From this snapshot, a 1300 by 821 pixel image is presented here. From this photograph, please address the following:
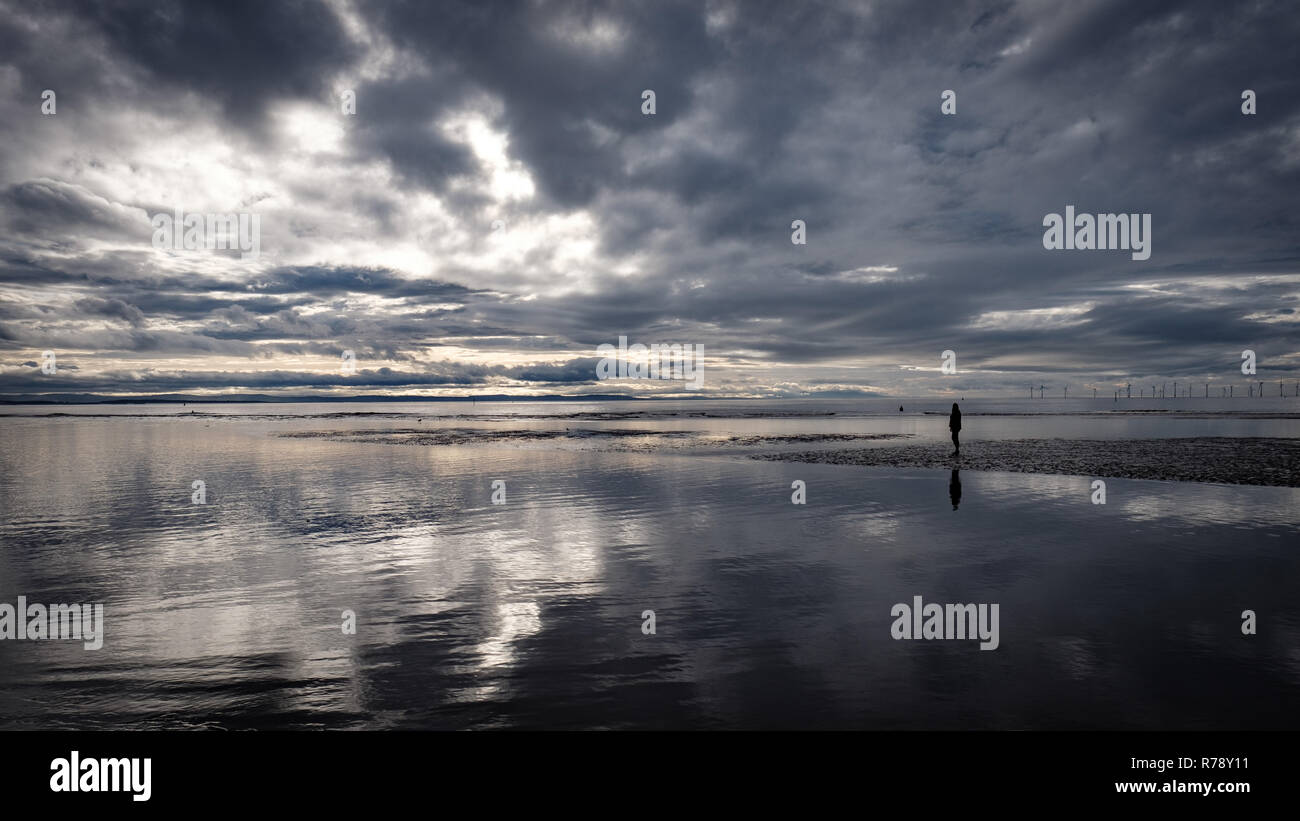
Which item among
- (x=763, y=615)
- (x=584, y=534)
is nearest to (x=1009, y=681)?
(x=763, y=615)

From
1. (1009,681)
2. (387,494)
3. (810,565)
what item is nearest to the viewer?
(1009,681)

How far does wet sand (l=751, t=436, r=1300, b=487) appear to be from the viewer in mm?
29073

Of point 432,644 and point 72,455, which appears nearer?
point 432,644

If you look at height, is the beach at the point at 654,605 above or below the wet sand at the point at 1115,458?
below

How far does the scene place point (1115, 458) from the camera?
37000 millimetres

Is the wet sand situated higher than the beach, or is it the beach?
the wet sand

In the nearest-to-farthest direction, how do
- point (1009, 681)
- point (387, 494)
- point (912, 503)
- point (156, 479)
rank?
point (1009, 681) < point (912, 503) < point (387, 494) < point (156, 479)

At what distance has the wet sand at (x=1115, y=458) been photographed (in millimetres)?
29073

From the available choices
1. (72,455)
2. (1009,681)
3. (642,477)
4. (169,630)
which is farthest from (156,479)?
(1009,681)

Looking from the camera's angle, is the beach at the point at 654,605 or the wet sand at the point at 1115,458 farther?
the wet sand at the point at 1115,458

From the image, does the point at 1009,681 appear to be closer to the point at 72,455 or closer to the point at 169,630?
the point at 169,630

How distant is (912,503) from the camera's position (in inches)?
867

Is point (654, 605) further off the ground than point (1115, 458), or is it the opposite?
point (1115, 458)
